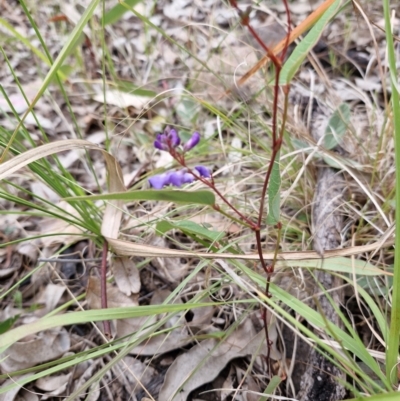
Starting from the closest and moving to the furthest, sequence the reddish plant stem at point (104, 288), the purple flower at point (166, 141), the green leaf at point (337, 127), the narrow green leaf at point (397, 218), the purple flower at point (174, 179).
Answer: the narrow green leaf at point (397, 218) → the purple flower at point (166, 141) → the reddish plant stem at point (104, 288) → the purple flower at point (174, 179) → the green leaf at point (337, 127)

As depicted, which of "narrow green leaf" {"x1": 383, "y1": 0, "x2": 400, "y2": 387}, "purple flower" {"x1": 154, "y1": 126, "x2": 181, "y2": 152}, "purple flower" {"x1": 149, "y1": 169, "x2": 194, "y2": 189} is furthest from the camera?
"purple flower" {"x1": 149, "y1": 169, "x2": 194, "y2": 189}

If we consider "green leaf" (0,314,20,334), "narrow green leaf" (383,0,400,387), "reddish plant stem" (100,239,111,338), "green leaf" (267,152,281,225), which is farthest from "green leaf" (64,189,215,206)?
"green leaf" (0,314,20,334)

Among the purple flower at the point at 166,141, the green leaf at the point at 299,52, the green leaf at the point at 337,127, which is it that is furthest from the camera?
the green leaf at the point at 337,127

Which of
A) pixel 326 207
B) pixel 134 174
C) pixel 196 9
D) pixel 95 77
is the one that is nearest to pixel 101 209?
pixel 134 174

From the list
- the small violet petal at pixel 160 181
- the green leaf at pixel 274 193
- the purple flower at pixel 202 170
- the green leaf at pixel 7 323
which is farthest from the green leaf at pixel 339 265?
the green leaf at pixel 7 323

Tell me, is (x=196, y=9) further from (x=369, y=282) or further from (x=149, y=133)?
(x=369, y=282)

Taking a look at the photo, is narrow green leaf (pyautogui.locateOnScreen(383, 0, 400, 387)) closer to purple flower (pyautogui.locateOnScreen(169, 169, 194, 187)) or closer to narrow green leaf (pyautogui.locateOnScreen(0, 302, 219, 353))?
narrow green leaf (pyautogui.locateOnScreen(0, 302, 219, 353))

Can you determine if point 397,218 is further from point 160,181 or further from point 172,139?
point 160,181

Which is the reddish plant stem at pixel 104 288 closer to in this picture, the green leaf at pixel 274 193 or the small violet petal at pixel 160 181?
the small violet petal at pixel 160 181

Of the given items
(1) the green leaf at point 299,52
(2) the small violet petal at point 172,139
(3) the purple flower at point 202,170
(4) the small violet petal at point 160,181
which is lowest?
(4) the small violet petal at point 160,181

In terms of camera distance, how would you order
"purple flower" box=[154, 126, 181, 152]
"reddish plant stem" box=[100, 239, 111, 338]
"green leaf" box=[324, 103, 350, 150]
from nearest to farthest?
"purple flower" box=[154, 126, 181, 152], "reddish plant stem" box=[100, 239, 111, 338], "green leaf" box=[324, 103, 350, 150]
